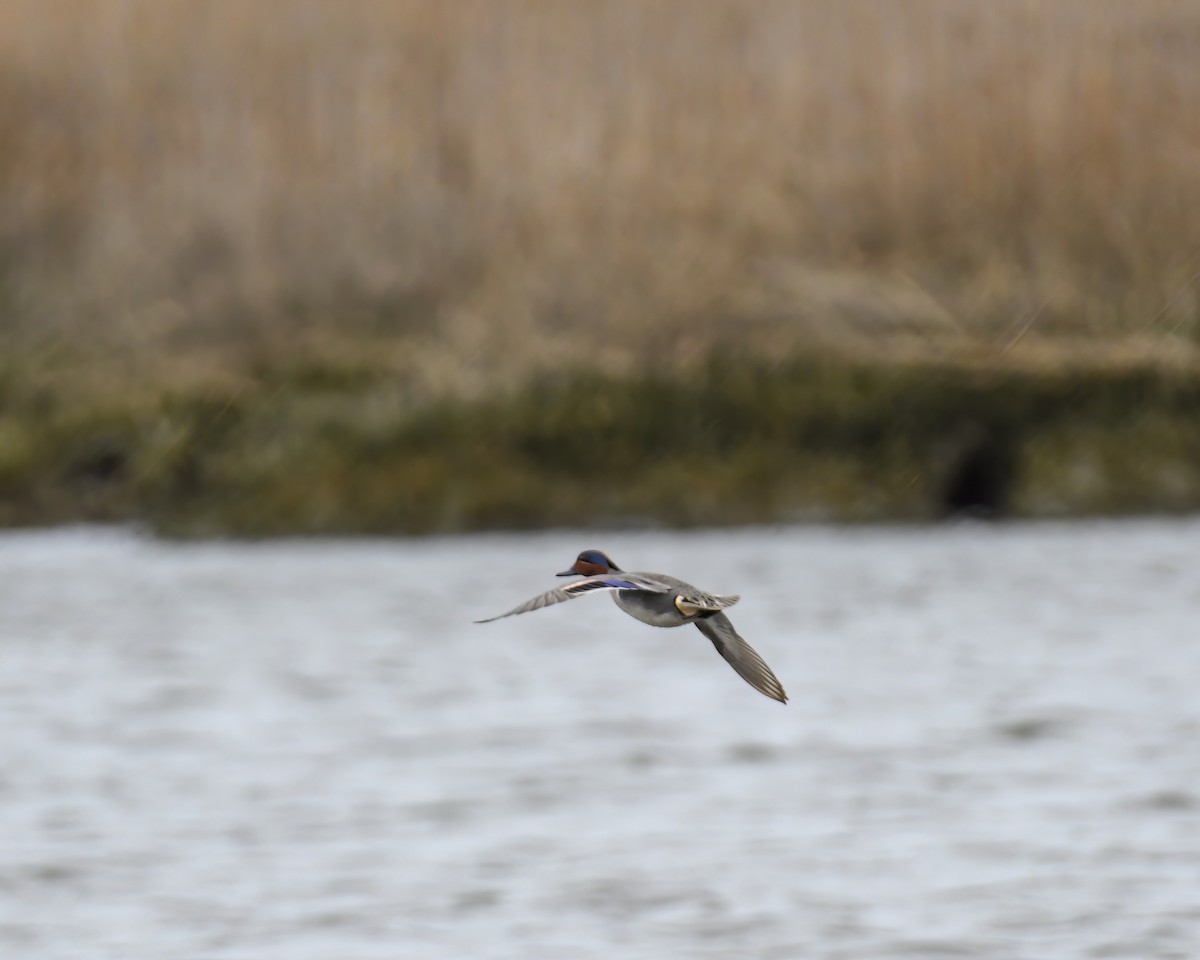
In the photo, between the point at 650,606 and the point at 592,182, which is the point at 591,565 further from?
the point at 592,182

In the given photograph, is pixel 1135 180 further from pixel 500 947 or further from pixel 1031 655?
pixel 500 947

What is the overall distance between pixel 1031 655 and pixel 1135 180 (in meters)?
3.44

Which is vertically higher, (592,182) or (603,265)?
(592,182)

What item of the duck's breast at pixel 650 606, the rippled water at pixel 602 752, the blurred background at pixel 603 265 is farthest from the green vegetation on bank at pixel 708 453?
the duck's breast at pixel 650 606

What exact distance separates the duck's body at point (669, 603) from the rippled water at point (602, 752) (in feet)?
7.14

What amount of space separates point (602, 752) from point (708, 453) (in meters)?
4.65

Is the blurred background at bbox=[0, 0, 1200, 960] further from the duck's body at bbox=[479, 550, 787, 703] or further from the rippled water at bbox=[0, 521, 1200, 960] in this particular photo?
the duck's body at bbox=[479, 550, 787, 703]

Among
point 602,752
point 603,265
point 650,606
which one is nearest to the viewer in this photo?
point 650,606

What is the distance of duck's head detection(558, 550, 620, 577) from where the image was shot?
3.24m

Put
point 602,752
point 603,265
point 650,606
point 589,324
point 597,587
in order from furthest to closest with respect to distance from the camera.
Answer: point 589,324
point 603,265
point 602,752
point 650,606
point 597,587

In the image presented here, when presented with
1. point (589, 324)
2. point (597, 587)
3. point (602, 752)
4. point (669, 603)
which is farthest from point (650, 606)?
point (589, 324)

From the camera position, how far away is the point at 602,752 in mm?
7645

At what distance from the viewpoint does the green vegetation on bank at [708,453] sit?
39.4ft

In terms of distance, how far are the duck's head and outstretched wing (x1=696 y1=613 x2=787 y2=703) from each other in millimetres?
147
